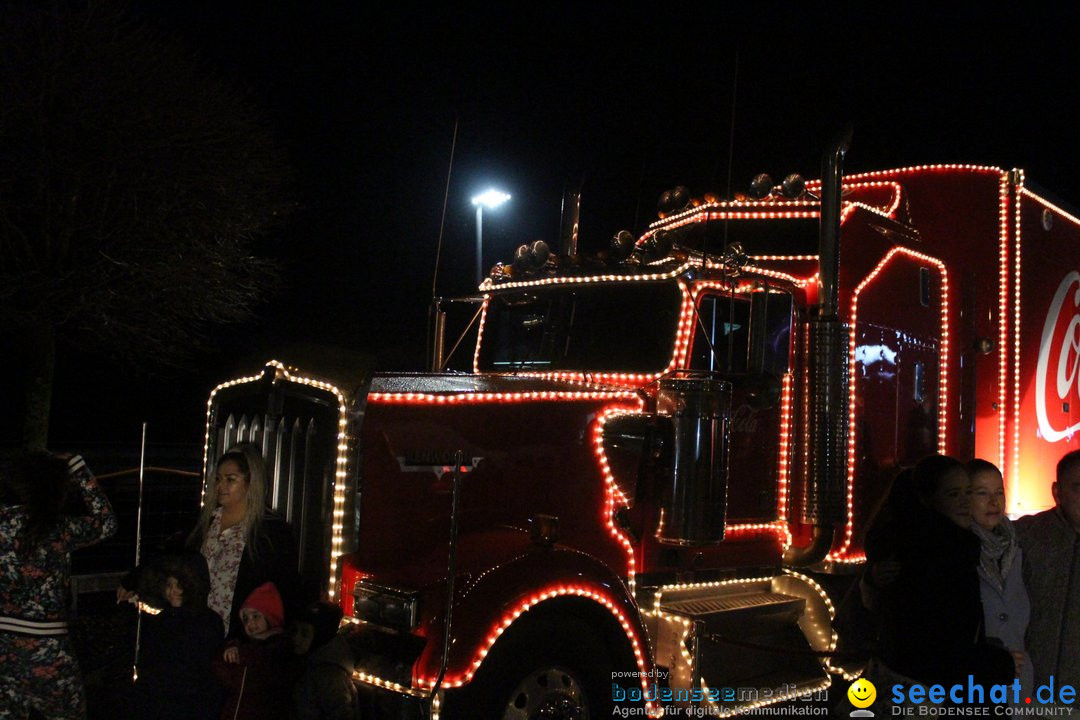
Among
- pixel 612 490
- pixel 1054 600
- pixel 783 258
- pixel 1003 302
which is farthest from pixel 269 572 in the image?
pixel 1003 302

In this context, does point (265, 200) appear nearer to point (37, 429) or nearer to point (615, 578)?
point (37, 429)

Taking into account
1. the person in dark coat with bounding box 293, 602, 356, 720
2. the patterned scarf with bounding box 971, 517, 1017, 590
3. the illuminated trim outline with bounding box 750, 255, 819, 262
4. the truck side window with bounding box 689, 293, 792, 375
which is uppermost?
the illuminated trim outline with bounding box 750, 255, 819, 262

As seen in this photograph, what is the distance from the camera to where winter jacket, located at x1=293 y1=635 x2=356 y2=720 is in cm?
372

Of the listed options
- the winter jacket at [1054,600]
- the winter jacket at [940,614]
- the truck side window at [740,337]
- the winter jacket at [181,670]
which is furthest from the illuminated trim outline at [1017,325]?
the winter jacket at [181,670]

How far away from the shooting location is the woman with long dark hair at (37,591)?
4.02 m

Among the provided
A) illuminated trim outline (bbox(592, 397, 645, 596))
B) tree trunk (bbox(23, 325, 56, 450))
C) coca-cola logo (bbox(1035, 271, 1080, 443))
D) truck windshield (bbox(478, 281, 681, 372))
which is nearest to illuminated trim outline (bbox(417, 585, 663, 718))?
illuminated trim outline (bbox(592, 397, 645, 596))

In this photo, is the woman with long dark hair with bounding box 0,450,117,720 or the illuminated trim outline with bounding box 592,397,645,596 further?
the illuminated trim outline with bounding box 592,397,645,596

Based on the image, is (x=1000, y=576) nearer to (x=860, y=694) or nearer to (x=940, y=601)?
(x=940, y=601)

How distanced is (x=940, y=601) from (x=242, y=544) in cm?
284

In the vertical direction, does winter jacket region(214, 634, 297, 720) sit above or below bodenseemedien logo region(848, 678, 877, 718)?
above

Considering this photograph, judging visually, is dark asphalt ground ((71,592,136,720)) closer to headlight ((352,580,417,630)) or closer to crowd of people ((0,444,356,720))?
crowd of people ((0,444,356,720))

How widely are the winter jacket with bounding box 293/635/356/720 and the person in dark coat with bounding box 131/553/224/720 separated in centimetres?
42

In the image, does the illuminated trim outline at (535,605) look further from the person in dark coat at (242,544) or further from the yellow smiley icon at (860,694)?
the yellow smiley icon at (860,694)

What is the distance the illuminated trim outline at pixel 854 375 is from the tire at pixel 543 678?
2.21 meters
